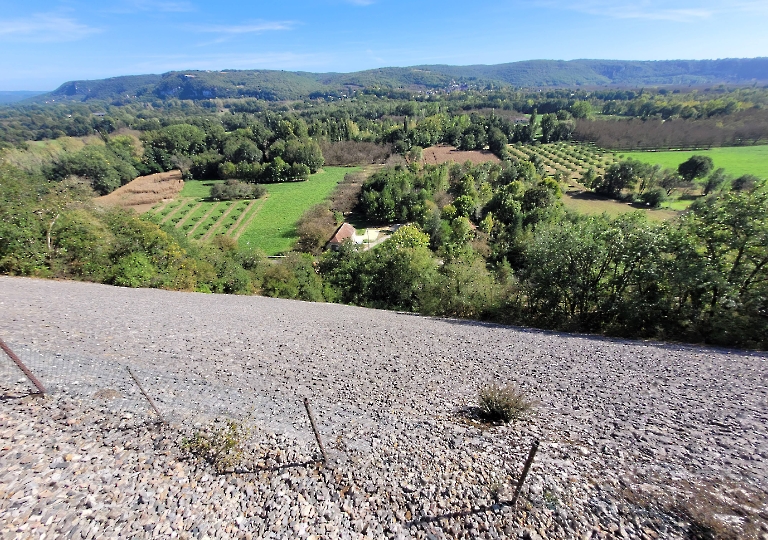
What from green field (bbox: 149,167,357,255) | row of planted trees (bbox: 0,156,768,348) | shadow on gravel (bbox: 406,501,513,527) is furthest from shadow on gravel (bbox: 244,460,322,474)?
green field (bbox: 149,167,357,255)

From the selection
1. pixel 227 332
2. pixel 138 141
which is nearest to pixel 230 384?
pixel 227 332

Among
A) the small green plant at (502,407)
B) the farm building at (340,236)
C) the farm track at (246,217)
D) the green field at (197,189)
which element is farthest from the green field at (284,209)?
the small green plant at (502,407)

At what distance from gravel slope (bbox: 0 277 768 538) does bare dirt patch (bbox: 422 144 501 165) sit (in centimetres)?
6757

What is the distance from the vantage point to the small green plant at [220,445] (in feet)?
19.6

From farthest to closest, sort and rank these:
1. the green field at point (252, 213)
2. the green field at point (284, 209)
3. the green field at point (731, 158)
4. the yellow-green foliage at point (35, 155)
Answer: the yellow-green foliage at point (35, 155), the green field at point (731, 158), the green field at point (252, 213), the green field at point (284, 209)

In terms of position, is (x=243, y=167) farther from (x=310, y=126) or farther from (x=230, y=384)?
(x=230, y=384)

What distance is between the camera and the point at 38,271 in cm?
1712

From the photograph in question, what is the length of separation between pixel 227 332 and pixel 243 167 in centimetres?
7223

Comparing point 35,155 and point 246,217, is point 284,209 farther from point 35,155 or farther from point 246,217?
point 35,155

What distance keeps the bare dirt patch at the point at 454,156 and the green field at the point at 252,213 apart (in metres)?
21.2

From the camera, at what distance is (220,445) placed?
630cm

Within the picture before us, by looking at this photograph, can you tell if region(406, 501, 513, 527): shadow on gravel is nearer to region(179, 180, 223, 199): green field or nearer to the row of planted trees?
the row of planted trees

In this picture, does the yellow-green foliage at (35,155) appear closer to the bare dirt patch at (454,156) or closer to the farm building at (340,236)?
the farm building at (340,236)

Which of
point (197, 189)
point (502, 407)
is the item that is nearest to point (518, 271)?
point (502, 407)
